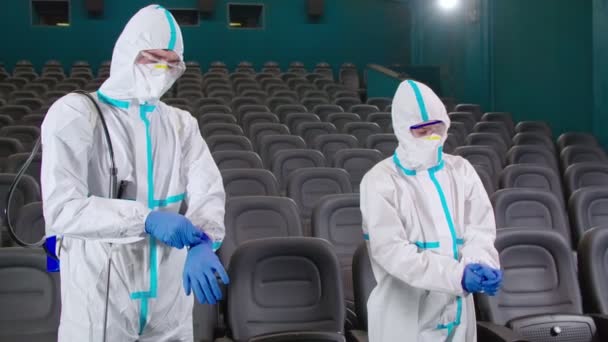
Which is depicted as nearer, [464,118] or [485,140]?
[485,140]

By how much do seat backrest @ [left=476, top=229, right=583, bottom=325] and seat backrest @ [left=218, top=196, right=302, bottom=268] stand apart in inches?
44.3

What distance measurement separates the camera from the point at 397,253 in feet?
7.20

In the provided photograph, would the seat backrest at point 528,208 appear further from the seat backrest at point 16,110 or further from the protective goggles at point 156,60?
the seat backrest at point 16,110

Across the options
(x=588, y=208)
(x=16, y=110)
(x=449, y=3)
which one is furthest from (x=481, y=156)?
(x=449, y=3)

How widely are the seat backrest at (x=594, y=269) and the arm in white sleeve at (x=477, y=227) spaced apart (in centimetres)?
105

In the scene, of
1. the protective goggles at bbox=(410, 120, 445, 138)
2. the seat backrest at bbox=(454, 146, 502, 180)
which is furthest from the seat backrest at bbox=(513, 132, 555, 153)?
the protective goggles at bbox=(410, 120, 445, 138)

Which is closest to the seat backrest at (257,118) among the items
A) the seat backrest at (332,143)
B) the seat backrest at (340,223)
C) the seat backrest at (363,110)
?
the seat backrest at (332,143)

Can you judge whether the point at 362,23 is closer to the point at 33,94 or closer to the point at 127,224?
the point at 33,94

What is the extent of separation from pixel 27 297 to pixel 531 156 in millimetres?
4424

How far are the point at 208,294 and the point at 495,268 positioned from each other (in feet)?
3.17

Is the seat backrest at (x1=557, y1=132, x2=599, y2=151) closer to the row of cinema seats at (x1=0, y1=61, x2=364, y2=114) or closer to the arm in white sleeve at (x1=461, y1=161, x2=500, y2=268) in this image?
the row of cinema seats at (x1=0, y1=61, x2=364, y2=114)

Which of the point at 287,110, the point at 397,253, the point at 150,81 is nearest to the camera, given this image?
the point at 150,81

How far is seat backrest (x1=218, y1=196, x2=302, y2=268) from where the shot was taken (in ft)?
12.0

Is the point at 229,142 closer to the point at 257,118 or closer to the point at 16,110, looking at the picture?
the point at 257,118
